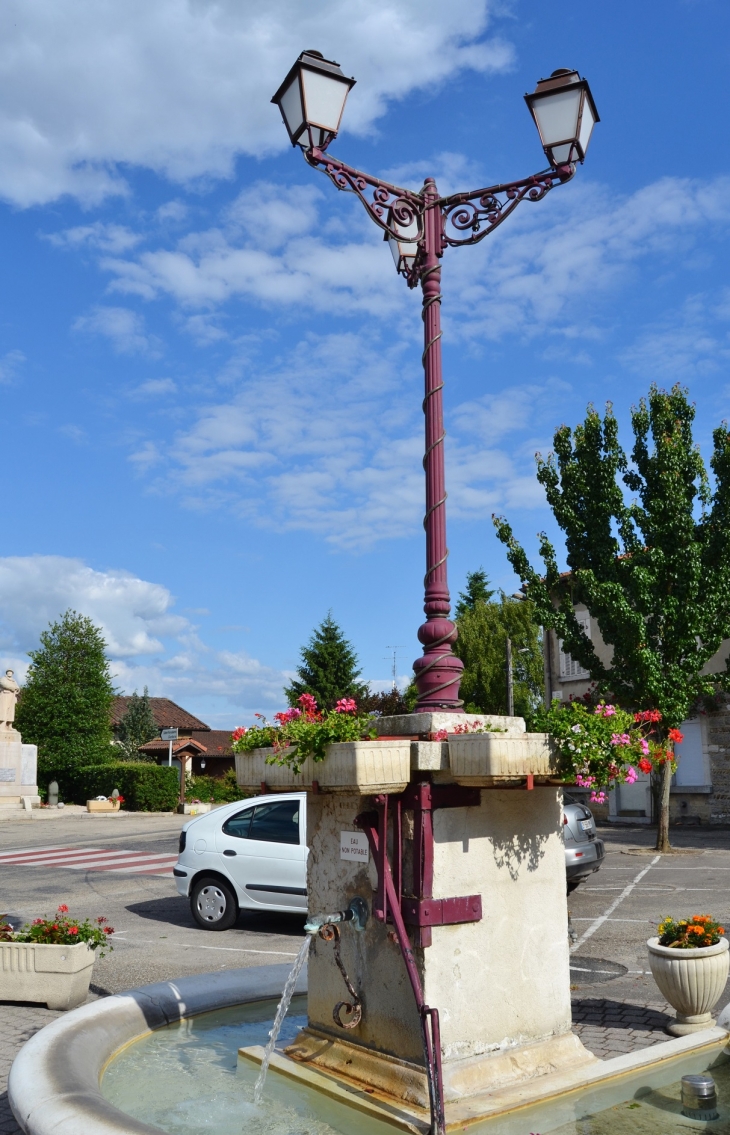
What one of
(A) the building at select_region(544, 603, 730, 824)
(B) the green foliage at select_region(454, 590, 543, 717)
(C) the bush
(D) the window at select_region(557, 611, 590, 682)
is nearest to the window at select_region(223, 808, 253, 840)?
(A) the building at select_region(544, 603, 730, 824)

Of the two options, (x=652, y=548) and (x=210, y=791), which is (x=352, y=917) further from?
(x=210, y=791)

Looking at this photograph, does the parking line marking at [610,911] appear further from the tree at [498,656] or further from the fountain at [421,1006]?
the tree at [498,656]

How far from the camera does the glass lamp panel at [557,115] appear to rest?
5.54m

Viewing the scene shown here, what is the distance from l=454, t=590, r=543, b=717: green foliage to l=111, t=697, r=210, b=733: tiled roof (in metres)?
30.7

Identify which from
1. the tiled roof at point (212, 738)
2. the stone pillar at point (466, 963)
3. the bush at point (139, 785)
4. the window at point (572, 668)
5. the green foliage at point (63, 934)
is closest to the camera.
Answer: the stone pillar at point (466, 963)

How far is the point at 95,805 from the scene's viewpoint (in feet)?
118

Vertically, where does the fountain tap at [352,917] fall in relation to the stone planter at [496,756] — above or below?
below

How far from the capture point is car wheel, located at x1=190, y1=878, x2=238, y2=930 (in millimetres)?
10766

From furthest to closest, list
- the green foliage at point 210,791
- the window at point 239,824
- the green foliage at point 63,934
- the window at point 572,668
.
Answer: the green foliage at point 210,791
the window at point 572,668
the window at point 239,824
the green foliage at point 63,934

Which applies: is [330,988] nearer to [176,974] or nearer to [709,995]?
[709,995]

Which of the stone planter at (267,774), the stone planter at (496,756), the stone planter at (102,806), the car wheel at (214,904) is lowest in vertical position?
the stone planter at (102,806)

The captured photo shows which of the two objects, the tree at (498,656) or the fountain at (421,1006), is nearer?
the fountain at (421,1006)

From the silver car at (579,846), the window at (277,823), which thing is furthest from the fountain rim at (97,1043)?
the silver car at (579,846)

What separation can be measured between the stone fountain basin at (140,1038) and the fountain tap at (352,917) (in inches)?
28.3
